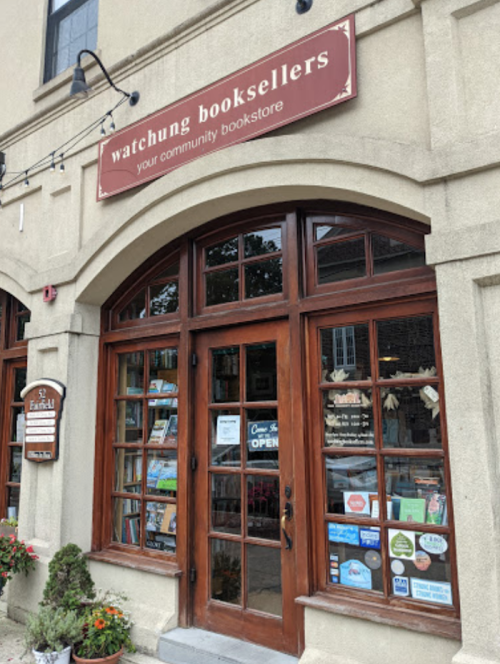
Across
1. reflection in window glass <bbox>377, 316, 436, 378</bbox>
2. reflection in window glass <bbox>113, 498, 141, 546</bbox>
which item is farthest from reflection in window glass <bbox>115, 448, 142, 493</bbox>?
reflection in window glass <bbox>377, 316, 436, 378</bbox>

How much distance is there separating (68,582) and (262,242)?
322cm

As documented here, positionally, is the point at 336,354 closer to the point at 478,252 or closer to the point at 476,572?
the point at 478,252

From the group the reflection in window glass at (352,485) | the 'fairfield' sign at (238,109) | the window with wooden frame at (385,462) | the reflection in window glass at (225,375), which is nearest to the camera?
the window with wooden frame at (385,462)

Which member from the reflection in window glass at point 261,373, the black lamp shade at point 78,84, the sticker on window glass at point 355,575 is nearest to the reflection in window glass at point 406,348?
the reflection in window glass at point 261,373

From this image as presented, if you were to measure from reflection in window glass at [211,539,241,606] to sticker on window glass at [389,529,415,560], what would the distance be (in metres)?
1.25

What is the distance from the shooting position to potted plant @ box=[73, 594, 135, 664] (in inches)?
154

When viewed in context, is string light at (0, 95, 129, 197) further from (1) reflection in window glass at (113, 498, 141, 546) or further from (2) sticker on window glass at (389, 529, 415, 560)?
(2) sticker on window glass at (389, 529, 415, 560)

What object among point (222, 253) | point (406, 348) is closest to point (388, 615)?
point (406, 348)

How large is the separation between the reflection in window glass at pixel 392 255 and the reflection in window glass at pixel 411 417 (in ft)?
2.69

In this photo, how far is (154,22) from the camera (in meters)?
5.14

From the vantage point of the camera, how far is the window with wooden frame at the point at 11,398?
6215 millimetres

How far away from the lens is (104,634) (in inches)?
155

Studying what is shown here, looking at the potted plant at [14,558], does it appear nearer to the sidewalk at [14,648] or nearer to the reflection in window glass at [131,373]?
the sidewalk at [14,648]

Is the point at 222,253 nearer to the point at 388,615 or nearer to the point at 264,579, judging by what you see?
the point at 264,579
